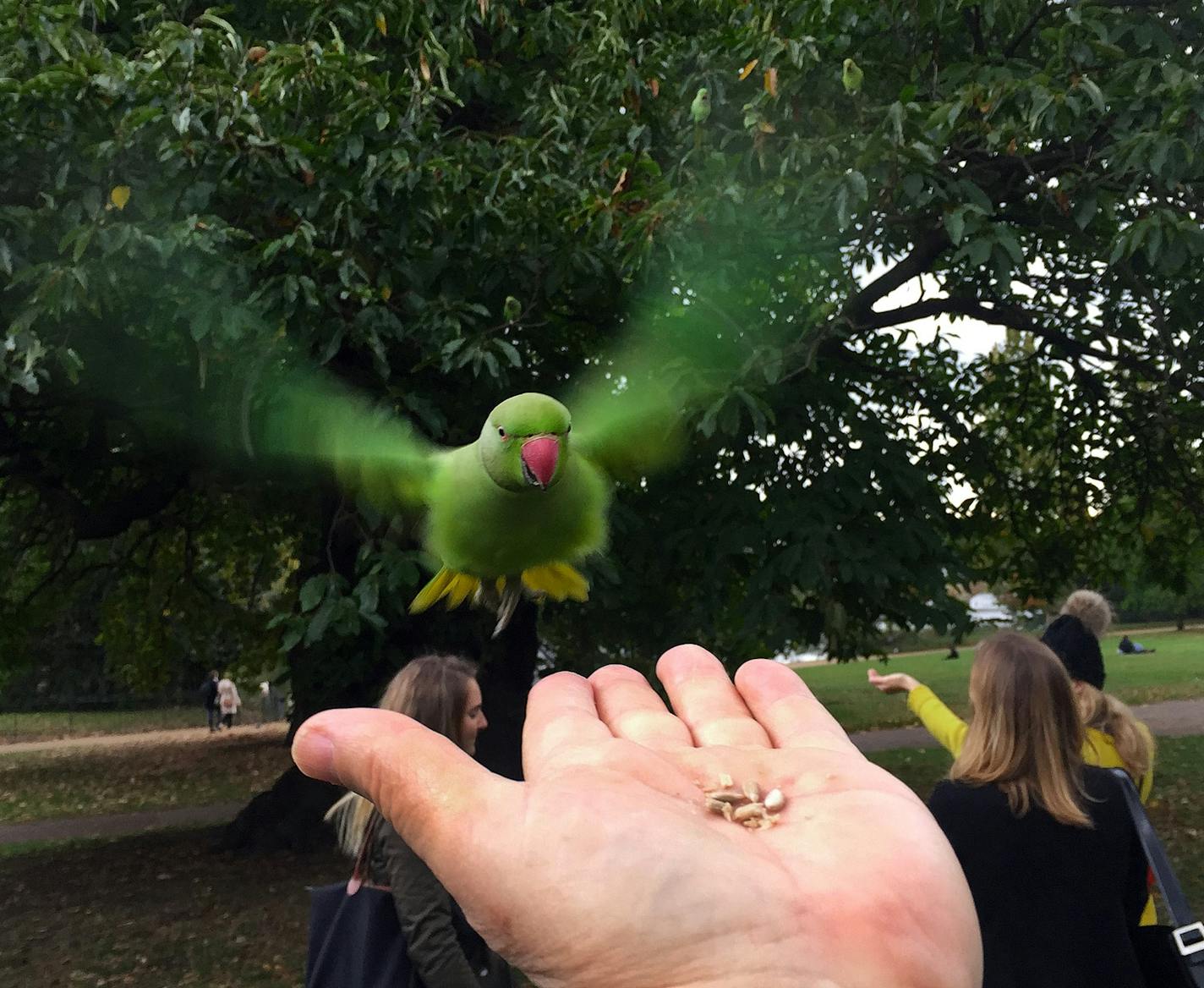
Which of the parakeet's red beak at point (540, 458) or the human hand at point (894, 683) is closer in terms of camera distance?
the parakeet's red beak at point (540, 458)

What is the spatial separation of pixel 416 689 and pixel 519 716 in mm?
6000

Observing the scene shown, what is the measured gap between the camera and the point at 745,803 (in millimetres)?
1547

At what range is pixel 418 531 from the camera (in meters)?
3.48

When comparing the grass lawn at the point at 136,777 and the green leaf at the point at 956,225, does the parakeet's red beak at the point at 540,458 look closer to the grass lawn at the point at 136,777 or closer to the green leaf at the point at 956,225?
the green leaf at the point at 956,225

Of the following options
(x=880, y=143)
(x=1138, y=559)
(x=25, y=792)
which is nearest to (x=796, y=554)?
(x=880, y=143)

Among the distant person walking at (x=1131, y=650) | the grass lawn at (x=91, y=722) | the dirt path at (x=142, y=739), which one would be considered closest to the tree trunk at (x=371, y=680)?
the dirt path at (x=142, y=739)

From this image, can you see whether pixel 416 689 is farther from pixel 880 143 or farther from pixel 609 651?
pixel 609 651

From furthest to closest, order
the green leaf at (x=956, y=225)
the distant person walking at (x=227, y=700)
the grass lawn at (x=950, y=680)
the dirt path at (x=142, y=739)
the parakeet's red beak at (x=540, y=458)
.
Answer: the distant person walking at (x=227, y=700), the dirt path at (x=142, y=739), the grass lawn at (x=950, y=680), the green leaf at (x=956, y=225), the parakeet's red beak at (x=540, y=458)

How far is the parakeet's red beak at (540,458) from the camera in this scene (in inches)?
92.5

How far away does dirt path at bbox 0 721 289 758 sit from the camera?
71.2 feet

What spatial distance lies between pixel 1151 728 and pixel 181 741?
18.6 m

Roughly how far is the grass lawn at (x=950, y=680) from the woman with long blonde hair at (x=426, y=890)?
1074 cm

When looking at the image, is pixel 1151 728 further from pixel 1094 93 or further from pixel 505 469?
pixel 505 469

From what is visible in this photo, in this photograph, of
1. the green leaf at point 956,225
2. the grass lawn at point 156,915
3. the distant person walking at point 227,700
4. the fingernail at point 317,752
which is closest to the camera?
the fingernail at point 317,752
